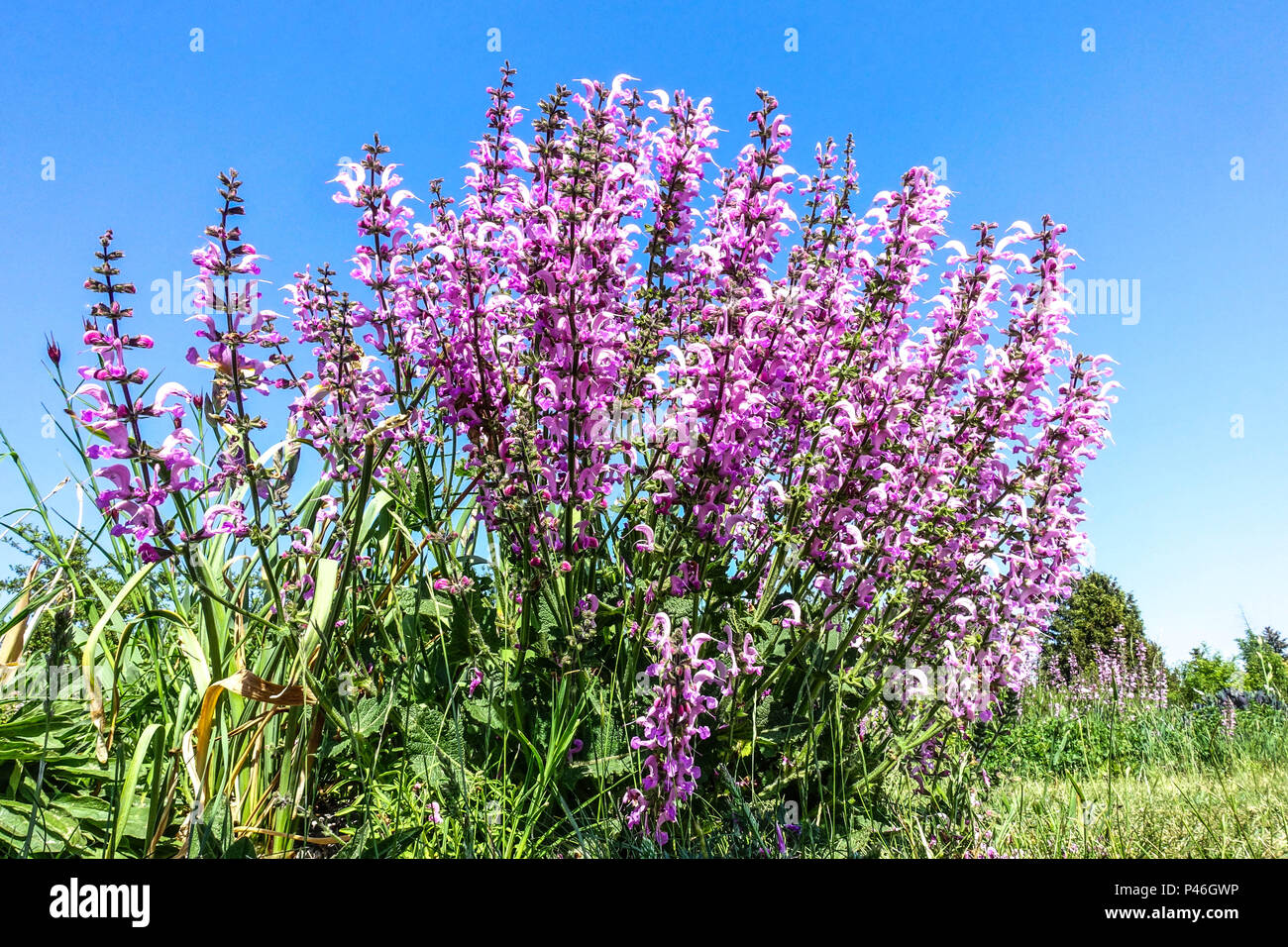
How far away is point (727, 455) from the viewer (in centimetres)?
341

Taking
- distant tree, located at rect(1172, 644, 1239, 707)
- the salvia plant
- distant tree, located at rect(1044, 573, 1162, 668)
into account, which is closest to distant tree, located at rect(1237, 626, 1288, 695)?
the salvia plant

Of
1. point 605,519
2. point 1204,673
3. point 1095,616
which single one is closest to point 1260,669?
point 605,519

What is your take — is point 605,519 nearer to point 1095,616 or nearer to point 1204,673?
point 1204,673

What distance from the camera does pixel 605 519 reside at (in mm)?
4133

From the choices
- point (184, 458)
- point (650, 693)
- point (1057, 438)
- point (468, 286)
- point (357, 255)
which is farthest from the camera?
point (1057, 438)

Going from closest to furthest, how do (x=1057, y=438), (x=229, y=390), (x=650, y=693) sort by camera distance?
(x=229, y=390), (x=650, y=693), (x=1057, y=438)

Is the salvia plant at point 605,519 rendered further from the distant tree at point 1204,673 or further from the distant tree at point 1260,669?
the distant tree at point 1204,673

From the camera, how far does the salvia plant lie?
336 cm

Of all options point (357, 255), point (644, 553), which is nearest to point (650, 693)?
point (644, 553)

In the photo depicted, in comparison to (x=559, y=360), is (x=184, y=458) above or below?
below

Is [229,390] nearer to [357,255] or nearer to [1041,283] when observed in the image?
[357,255]

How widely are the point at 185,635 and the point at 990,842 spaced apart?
11.5 feet

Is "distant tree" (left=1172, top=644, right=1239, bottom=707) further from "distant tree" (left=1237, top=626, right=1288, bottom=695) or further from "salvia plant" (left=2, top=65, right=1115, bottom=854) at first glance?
"salvia plant" (left=2, top=65, right=1115, bottom=854)

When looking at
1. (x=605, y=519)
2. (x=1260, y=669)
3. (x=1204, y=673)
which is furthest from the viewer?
(x=1204, y=673)
